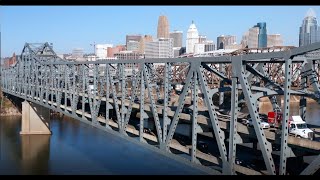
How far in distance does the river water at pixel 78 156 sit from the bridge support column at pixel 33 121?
0.70 m

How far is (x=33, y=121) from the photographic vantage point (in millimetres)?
30031

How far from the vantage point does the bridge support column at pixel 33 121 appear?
97.5ft

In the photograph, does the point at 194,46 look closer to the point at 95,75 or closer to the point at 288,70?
the point at 95,75

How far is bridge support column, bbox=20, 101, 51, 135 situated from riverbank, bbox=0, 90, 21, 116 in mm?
11432

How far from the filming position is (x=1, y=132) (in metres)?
31.4

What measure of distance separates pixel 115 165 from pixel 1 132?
16647mm

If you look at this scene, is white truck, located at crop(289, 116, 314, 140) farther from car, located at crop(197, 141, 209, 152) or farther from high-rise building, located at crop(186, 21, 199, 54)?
high-rise building, located at crop(186, 21, 199, 54)

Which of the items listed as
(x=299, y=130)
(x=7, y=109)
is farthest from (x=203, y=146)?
(x=7, y=109)

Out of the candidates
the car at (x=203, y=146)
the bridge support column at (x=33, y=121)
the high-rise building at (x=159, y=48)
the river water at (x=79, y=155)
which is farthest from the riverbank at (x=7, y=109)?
the high-rise building at (x=159, y=48)

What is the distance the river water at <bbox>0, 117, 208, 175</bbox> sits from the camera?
17266 mm

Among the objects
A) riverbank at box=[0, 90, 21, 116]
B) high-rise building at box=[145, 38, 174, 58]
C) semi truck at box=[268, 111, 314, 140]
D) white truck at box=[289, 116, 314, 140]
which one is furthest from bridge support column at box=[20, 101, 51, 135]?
high-rise building at box=[145, 38, 174, 58]

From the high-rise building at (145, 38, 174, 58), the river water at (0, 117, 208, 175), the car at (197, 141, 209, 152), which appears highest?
the high-rise building at (145, 38, 174, 58)

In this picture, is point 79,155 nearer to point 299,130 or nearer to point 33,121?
point 33,121
